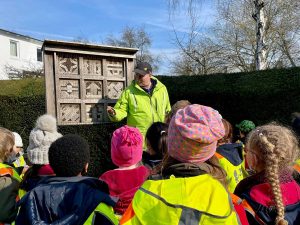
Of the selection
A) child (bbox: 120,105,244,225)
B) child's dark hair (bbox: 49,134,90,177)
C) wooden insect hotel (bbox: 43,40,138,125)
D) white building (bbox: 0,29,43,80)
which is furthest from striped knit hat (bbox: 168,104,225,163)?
white building (bbox: 0,29,43,80)

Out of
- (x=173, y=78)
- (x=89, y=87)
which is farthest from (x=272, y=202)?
(x=173, y=78)

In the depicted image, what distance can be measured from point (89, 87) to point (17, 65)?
1364 inches

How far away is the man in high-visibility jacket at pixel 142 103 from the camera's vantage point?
5.16m

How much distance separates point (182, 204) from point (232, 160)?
70.6 inches

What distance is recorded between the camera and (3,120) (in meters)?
9.80

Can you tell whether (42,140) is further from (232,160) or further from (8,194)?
(232,160)

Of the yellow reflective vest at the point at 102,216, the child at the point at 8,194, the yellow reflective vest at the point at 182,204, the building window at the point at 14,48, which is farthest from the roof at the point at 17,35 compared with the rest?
the yellow reflective vest at the point at 182,204

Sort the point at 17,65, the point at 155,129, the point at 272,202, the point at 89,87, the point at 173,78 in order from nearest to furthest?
the point at 272,202 < the point at 155,129 < the point at 89,87 < the point at 173,78 < the point at 17,65

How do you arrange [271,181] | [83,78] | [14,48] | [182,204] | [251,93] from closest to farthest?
1. [182,204]
2. [271,181]
3. [83,78]
4. [251,93]
5. [14,48]

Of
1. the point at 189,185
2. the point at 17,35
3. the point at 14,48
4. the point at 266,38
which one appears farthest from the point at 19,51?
the point at 189,185

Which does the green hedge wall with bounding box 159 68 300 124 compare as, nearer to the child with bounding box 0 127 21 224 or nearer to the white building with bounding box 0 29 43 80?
the child with bounding box 0 127 21 224

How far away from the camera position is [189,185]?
1762 mm

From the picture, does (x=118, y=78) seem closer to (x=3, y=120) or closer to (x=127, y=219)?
(x=127, y=219)

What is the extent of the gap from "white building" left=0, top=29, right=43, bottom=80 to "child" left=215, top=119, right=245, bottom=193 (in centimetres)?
3410
